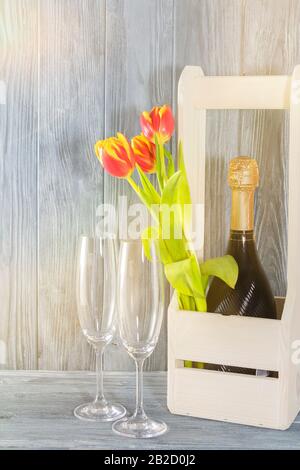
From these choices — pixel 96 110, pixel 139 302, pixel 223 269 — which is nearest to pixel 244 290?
pixel 223 269

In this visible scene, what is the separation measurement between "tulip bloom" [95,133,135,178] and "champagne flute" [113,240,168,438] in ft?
0.40

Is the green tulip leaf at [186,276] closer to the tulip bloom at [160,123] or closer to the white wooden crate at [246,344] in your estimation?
the white wooden crate at [246,344]

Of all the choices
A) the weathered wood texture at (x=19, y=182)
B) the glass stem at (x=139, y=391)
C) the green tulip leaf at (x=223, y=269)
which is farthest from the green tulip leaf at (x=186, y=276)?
the weathered wood texture at (x=19, y=182)

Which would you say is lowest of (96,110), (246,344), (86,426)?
(86,426)

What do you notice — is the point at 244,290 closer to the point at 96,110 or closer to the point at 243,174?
the point at 243,174

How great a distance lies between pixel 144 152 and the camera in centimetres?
105

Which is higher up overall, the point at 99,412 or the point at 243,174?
the point at 243,174

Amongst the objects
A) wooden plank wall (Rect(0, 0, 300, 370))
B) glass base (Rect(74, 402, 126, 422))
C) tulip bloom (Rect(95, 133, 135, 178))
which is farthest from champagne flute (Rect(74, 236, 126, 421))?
wooden plank wall (Rect(0, 0, 300, 370))

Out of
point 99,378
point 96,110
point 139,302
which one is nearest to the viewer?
point 139,302

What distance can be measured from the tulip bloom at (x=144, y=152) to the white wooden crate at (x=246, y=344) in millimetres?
56

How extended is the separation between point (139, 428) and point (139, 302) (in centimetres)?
16

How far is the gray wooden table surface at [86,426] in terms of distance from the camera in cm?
93
